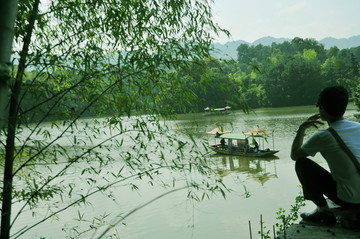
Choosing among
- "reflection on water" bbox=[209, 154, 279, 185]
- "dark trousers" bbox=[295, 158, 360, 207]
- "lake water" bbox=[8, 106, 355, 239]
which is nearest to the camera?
"dark trousers" bbox=[295, 158, 360, 207]

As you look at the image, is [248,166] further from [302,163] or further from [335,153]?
[335,153]

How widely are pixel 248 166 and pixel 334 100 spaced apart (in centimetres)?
1418

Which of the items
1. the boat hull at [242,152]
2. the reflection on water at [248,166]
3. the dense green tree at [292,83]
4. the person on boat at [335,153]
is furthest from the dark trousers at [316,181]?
the dense green tree at [292,83]

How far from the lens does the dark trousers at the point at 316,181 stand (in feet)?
6.63

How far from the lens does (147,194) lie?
37.7 ft

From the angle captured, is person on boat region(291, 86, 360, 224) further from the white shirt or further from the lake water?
the lake water

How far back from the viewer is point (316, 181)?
206 cm

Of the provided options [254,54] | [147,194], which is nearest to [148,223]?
[147,194]

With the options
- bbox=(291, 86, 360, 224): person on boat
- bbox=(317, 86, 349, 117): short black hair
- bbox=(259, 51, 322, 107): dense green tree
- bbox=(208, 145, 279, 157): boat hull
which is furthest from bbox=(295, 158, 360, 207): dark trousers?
bbox=(259, 51, 322, 107): dense green tree

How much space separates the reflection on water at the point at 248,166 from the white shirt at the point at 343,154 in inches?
433

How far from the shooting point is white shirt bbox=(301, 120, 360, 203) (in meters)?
1.82

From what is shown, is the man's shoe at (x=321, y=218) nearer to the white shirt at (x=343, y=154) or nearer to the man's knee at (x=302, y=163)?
the white shirt at (x=343, y=154)

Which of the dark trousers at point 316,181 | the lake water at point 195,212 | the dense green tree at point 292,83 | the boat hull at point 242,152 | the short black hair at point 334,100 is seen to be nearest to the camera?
the short black hair at point 334,100

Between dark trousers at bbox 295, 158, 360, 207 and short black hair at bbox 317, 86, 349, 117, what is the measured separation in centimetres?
38
